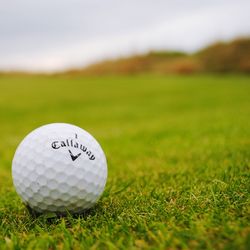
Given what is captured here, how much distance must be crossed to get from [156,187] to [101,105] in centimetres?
1277

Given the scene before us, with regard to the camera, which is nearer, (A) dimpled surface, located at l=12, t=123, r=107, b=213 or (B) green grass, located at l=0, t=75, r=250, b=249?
(B) green grass, located at l=0, t=75, r=250, b=249

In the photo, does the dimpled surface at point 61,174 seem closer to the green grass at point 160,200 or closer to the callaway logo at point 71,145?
the callaway logo at point 71,145

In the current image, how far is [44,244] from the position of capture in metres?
1.95

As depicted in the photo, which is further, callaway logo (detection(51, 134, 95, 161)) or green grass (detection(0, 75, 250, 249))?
callaway logo (detection(51, 134, 95, 161))

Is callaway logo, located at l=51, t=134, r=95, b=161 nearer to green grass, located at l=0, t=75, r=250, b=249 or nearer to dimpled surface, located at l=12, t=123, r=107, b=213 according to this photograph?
dimpled surface, located at l=12, t=123, r=107, b=213

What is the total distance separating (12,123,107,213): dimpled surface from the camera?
2.57 meters

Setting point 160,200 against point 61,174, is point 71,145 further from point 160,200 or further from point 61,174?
point 160,200

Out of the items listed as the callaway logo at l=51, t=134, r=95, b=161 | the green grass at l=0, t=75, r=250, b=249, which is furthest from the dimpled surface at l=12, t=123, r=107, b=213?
the green grass at l=0, t=75, r=250, b=249

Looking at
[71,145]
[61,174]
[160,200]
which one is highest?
[71,145]

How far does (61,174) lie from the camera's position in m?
2.58

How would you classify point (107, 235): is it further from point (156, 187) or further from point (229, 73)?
point (229, 73)

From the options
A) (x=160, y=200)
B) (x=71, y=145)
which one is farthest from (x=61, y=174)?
(x=160, y=200)

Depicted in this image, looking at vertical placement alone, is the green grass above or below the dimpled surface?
below

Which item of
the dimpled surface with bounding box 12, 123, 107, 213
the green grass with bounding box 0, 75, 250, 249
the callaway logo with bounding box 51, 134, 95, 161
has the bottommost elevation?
the green grass with bounding box 0, 75, 250, 249
